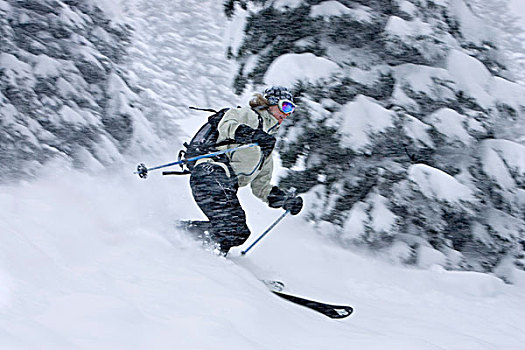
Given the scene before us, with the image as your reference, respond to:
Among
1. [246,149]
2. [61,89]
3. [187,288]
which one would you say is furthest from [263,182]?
[61,89]

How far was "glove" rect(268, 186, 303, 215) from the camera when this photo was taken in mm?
6332

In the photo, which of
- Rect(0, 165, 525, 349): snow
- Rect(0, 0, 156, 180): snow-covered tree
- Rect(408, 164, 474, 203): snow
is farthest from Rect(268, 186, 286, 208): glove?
Rect(0, 0, 156, 180): snow-covered tree

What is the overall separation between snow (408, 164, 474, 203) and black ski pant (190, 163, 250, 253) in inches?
98.9

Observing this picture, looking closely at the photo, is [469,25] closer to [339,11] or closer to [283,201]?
[339,11]

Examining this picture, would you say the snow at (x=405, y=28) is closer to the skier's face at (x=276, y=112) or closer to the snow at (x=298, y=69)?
the snow at (x=298, y=69)

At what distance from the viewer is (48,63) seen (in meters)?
10.9

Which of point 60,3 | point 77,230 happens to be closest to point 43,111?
point 60,3

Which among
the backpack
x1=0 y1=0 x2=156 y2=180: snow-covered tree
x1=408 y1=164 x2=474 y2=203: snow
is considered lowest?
x1=0 y1=0 x2=156 y2=180: snow-covered tree

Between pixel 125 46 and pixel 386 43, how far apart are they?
8.39 m

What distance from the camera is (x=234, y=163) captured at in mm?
5910

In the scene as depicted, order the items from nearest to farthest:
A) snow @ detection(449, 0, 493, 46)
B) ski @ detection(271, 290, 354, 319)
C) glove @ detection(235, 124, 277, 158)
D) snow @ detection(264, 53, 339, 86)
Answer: ski @ detection(271, 290, 354, 319), glove @ detection(235, 124, 277, 158), snow @ detection(264, 53, 339, 86), snow @ detection(449, 0, 493, 46)

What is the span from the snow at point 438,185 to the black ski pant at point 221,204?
2.51 m

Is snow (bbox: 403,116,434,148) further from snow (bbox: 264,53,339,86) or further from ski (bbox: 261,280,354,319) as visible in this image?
ski (bbox: 261,280,354,319)

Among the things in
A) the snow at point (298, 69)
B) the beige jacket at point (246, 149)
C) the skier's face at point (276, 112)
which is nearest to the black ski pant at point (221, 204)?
the beige jacket at point (246, 149)
